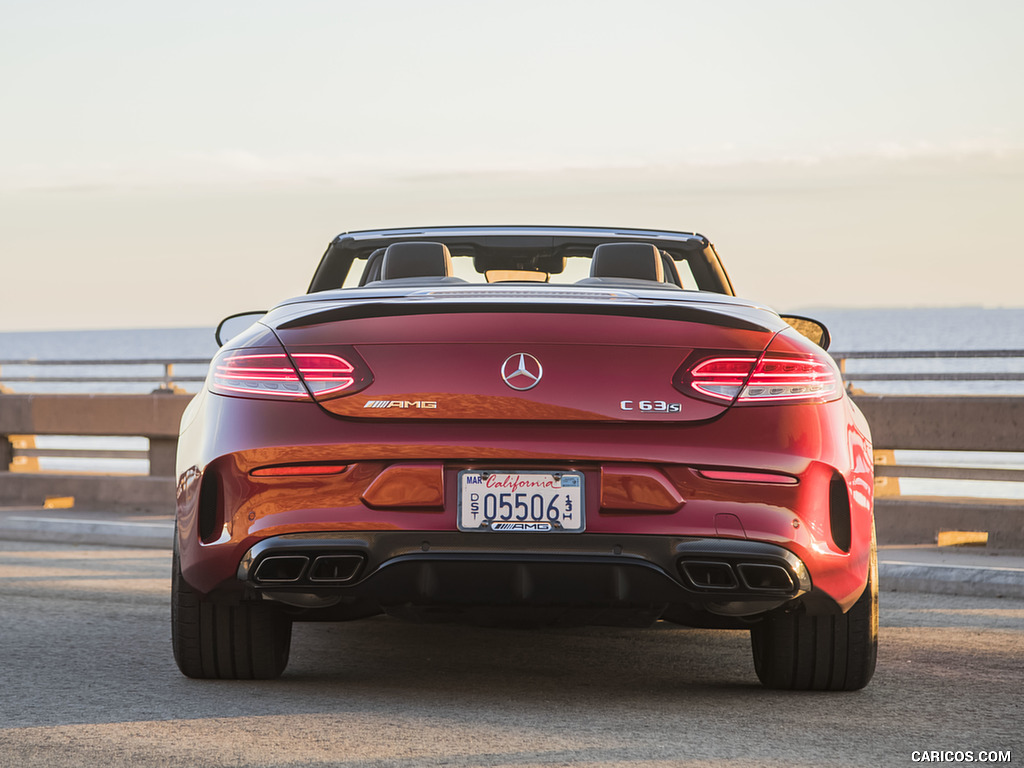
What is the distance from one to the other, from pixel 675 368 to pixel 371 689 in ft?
5.17

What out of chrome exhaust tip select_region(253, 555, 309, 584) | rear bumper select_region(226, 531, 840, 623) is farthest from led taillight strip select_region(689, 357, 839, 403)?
chrome exhaust tip select_region(253, 555, 309, 584)

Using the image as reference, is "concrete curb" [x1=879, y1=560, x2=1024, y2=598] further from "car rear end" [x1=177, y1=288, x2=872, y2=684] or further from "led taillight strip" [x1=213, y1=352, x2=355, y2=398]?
"led taillight strip" [x1=213, y1=352, x2=355, y2=398]

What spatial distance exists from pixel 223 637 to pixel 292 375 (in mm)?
1045

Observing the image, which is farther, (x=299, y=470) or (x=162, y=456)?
(x=162, y=456)

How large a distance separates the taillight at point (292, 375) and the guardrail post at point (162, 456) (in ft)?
28.1

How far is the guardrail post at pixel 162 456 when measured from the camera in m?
12.4

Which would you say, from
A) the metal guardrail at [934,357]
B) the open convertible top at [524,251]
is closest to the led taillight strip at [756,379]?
the open convertible top at [524,251]

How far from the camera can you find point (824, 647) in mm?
4445

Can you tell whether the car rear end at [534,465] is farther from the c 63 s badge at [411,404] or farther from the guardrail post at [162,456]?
the guardrail post at [162,456]

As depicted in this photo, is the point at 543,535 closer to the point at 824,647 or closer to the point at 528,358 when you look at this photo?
the point at 528,358

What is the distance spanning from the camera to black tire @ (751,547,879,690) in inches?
173

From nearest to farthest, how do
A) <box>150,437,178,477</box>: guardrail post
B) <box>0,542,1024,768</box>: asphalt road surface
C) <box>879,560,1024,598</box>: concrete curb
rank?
1. <box>0,542,1024,768</box>: asphalt road surface
2. <box>879,560,1024,598</box>: concrete curb
3. <box>150,437,178,477</box>: guardrail post

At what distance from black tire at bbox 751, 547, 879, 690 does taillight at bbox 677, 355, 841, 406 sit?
2.35ft

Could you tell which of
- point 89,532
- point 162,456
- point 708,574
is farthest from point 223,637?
point 162,456
